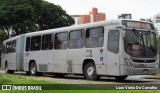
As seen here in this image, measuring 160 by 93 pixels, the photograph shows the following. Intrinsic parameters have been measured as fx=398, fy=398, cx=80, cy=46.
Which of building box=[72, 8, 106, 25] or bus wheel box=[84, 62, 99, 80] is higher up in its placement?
building box=[72, 8, 106, 25]

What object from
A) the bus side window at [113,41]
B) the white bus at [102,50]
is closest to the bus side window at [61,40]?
the white bus at [102,50]

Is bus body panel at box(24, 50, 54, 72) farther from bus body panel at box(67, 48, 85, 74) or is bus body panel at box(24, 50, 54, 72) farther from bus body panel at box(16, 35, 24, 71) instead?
bus body panel at box(67, 48, 85, 74)

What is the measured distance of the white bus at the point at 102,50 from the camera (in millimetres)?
18031

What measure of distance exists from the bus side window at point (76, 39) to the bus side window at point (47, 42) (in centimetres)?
250

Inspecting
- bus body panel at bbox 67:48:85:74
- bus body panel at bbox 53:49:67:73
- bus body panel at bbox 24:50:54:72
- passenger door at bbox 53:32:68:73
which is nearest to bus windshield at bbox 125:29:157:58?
bus body panel at bbox 67:48:85:74

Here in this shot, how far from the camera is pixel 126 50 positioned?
1794 cm

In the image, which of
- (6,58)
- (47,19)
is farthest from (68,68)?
(47,19)

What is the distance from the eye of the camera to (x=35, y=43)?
26250mm

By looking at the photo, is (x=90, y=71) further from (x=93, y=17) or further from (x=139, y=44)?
(x=93, y=17)

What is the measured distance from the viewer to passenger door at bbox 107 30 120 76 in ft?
59.5

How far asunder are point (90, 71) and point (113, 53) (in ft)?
6.68

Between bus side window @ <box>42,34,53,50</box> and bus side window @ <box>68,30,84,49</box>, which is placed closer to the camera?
bus side window @ <box>68,30,84,49</box>

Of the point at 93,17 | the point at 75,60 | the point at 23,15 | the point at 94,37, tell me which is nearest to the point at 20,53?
the point at 75,60

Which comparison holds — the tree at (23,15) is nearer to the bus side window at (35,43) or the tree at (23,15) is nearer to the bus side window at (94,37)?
the bus side window at (35,43)
